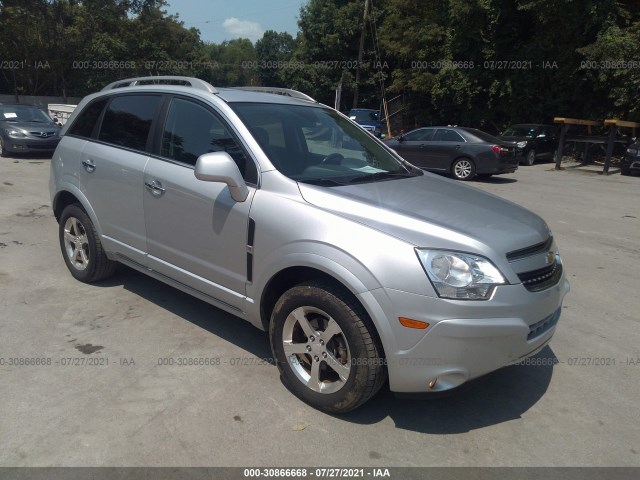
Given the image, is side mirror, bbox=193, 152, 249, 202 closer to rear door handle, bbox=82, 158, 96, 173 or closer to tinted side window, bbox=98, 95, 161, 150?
tinted side window, bbox=98, 95, 161, 150

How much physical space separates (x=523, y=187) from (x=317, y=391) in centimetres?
1189

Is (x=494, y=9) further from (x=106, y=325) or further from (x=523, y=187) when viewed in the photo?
(x=106, y=325)

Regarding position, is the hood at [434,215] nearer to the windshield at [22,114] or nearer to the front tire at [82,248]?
the front tire at [82,248]

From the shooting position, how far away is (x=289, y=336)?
328 cm

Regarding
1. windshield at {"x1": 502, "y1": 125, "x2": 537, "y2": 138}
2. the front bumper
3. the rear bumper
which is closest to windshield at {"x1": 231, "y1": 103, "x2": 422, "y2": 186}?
the front bumper

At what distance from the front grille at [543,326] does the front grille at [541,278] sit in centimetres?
19

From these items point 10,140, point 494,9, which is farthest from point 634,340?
point 494,9

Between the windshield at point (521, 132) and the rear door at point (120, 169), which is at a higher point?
the rear door at point (120, 169)

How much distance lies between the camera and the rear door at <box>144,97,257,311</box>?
11.5ft

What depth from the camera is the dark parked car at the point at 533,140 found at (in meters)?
19.5

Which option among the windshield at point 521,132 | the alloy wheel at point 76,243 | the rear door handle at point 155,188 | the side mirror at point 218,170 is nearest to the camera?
the side mirror at point 218,170

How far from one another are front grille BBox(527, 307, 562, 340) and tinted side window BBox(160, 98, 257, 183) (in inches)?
75.6

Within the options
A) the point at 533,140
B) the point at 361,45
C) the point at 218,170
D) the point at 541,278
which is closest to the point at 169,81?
the point at 218,170

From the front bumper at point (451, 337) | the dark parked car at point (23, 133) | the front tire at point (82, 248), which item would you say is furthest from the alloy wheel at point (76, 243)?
the dark parked car at point (23, 133)
